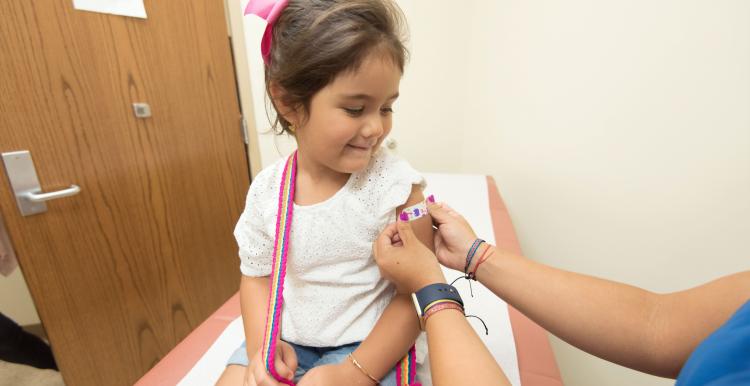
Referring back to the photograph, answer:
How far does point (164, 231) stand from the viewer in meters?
1.44

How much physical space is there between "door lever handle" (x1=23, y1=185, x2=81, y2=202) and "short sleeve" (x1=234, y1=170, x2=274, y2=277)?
76 centimetres

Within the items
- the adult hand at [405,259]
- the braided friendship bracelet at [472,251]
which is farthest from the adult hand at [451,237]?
the adult hand at [405,259]

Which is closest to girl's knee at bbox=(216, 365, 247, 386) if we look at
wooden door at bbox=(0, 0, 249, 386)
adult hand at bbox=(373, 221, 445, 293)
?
adult hand at bbox=(373, 221, 445, 293)

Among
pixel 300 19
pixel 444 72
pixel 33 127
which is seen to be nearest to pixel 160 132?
pixel 33 127

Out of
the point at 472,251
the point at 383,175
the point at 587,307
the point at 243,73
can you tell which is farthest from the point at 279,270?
the point at 243,73

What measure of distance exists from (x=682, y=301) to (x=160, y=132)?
1.71m

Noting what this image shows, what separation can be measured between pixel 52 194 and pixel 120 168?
246 millimetres

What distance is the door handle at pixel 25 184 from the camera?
944 mm

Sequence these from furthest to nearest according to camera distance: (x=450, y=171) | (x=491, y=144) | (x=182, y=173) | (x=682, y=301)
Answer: (x=450, y=171) → (x=491, y=144) → (x=182, y=173) → (x=682, y=301)

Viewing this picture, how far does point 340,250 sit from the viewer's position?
2.15ft

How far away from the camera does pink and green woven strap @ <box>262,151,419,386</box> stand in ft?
1.90

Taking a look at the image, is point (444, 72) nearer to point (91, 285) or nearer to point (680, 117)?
point (680, 117)

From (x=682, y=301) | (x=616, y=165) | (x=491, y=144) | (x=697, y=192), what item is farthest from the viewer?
(x=491, y=144)

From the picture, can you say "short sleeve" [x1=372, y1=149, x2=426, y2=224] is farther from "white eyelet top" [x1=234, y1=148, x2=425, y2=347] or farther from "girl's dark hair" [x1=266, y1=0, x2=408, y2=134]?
"girl's dark hair" [x1=266, y1=0, x2=408, y2=134]
